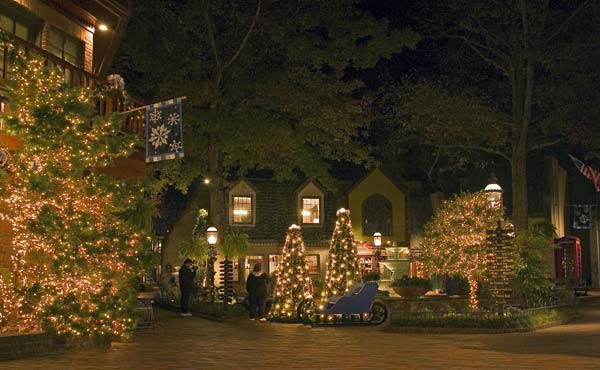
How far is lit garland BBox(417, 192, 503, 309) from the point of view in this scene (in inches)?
979

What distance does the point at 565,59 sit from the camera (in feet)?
100

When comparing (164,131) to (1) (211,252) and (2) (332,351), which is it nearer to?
(2) (332,351)

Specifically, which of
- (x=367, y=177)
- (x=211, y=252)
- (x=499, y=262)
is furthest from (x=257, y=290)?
(x=367, y=177)

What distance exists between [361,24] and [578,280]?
2379 centimetres

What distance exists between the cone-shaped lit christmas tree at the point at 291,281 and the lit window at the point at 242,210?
2129 cm

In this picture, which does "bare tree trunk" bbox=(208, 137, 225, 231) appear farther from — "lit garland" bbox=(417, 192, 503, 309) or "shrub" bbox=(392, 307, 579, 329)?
"shrub" bbox=(392, 307, 579, 329)

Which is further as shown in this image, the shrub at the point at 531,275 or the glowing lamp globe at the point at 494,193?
the shrub at the point at 531,275

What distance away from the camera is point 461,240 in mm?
25188

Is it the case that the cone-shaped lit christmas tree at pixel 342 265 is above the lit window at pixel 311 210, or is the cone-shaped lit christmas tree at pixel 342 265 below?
below

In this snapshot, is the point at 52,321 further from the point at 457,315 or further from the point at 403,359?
the point at 457,315

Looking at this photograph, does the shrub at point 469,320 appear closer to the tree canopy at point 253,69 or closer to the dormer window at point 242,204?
the tree canopy at point 253,69

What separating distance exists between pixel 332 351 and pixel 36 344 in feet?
16.4

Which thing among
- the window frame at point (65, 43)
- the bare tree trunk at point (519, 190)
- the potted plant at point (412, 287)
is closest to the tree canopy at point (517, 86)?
the bare tree trunk at point (519, 190)

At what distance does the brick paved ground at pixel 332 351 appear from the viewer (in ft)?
41.4
